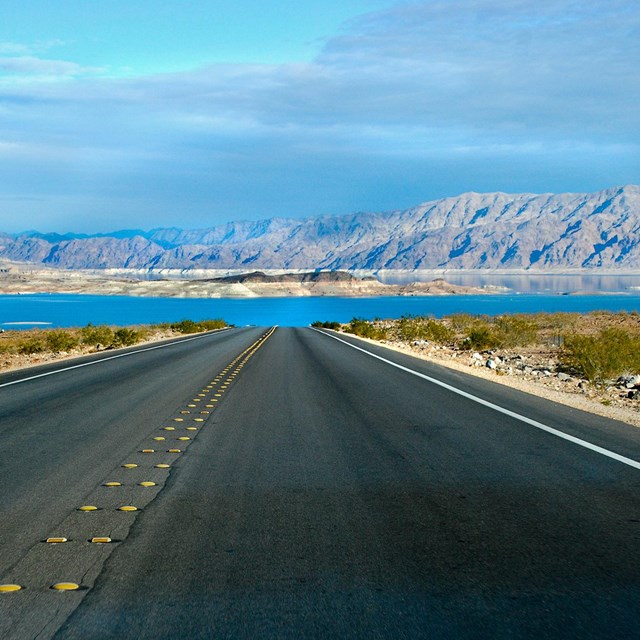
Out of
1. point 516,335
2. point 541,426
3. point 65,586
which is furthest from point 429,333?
point 65,586

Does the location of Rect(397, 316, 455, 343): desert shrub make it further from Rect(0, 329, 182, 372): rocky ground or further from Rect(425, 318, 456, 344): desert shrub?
Rect(0, 329, 182, 372): rocky ground

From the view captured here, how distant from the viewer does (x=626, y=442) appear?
368 inches

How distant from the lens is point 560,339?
37.8m

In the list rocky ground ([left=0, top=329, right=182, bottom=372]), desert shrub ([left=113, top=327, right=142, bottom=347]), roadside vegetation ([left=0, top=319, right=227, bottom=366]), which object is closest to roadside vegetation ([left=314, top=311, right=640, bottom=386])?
desert shrub ([left=113, top=327, right=142, bottom=347])

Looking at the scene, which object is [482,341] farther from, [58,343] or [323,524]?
[323,524]

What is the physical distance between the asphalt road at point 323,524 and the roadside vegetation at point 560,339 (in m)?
A: 8.40

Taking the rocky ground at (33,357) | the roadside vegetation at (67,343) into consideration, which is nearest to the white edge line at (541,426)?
the rocky ground at (33,357)

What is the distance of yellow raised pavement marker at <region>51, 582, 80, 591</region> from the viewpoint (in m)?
4.59

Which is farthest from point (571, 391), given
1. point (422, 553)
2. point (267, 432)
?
point (422, 553)

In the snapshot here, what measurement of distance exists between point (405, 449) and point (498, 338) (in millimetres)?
27791

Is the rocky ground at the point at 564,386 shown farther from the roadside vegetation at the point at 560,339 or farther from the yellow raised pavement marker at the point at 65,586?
the yellow raised pavement marker at the point at 65,586

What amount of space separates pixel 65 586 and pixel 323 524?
6.56 feet

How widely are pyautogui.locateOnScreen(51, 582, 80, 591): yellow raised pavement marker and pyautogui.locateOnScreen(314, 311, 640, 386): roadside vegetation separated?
15551 mm

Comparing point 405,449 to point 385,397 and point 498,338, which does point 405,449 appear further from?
point 498,338
